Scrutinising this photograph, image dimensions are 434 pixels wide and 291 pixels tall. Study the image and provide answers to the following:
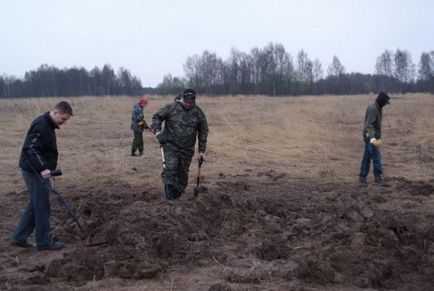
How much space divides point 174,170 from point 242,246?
1952mm

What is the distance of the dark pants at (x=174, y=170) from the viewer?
757 centimetres

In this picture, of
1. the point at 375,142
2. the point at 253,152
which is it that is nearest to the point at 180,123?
the point at 375,142

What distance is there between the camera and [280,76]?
7412 centimetres

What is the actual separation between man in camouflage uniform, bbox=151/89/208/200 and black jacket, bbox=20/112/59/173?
1.77 metres

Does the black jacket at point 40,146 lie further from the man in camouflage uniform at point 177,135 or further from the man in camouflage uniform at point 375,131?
the man in camouflage uniform at point 375,131

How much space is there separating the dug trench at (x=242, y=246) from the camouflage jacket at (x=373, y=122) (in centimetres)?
183

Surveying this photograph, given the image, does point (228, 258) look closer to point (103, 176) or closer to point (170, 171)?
point (170, 171)

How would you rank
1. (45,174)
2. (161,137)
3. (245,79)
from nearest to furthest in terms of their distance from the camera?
(45,174) → (161,137) → (245,79)

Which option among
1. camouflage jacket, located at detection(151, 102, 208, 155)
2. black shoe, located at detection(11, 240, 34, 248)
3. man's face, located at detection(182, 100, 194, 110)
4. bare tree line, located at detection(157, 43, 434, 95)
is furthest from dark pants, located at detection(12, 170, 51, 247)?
bare tree line, located at detection(157, 43, 434, 95)

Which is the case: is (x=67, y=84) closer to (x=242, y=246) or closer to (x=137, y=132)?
(x=137, y=132)

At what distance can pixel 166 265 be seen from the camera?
17.4ft

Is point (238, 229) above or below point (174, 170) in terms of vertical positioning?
below

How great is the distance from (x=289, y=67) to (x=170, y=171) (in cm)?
7218

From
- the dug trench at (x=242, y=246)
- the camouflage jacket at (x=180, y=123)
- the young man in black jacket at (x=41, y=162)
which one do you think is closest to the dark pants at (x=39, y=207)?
the young man in black jacket at (x=41, y=162)
